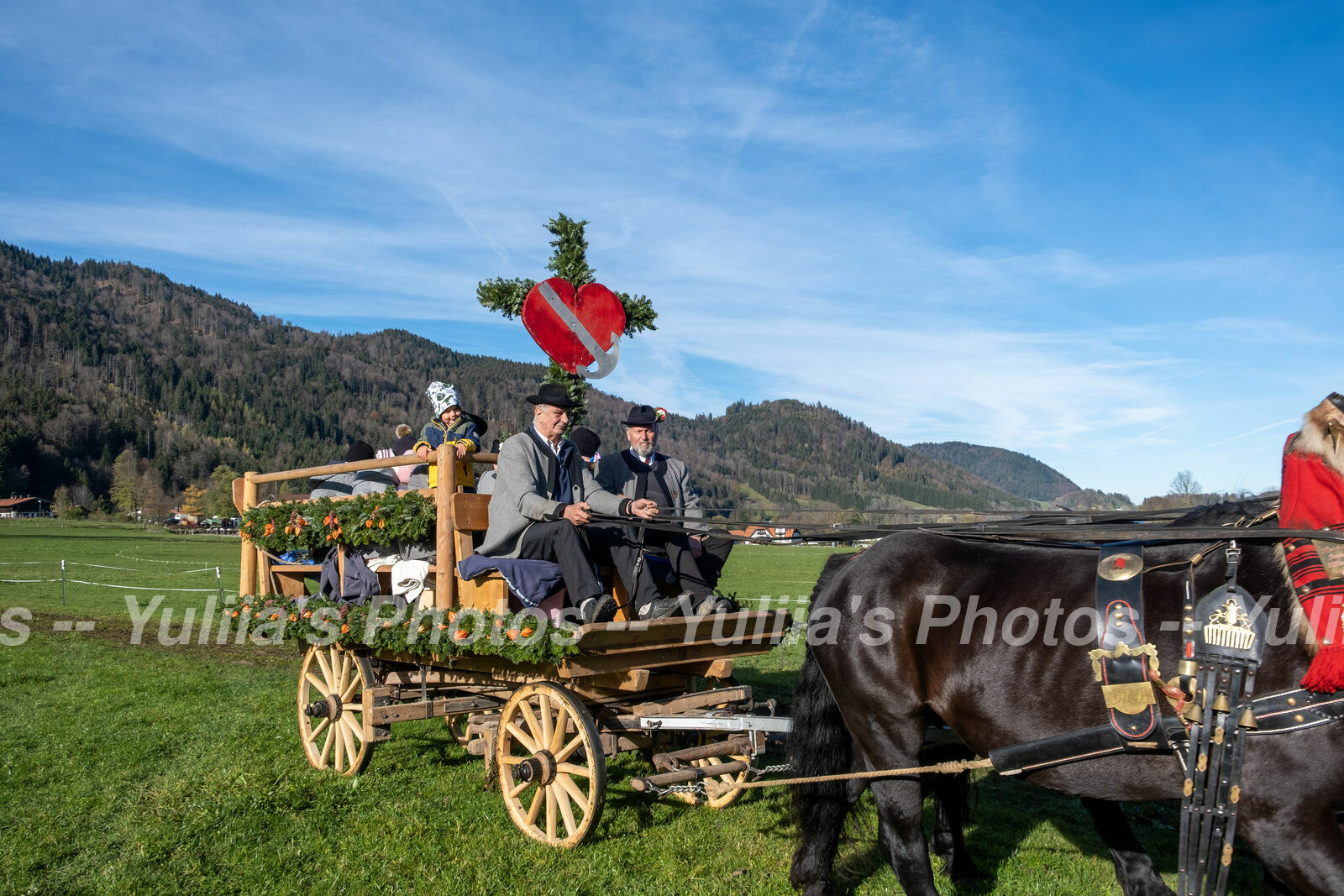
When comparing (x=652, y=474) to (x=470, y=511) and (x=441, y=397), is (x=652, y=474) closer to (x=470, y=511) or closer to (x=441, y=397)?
(x=470, y=511)

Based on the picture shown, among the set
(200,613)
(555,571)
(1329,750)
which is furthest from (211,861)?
(200,613)

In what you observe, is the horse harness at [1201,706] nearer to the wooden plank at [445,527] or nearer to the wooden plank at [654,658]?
the wooden plank at [654,658]

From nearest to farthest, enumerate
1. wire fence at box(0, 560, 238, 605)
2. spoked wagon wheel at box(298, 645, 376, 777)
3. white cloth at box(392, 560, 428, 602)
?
white cloth at box(392, 560, 428, 602)
spoked wagon wheel at box(298, 645, 376, 777)
wire fence at box(0, 560, 238, 605)

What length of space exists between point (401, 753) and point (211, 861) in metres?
2.50

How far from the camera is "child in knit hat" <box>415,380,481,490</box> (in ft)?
18.7

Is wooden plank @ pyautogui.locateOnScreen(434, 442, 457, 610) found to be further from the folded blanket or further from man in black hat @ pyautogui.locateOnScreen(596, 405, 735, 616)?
man in black hat @ pyautogui.locateOnScreen(596, 405, 735, 616)

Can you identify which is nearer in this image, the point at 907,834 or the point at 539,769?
the point at 907,834

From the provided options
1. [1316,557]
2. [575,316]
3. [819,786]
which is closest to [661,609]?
[819,786]

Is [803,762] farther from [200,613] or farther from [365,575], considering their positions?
[200,613]

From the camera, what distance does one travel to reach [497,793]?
6.10 meters

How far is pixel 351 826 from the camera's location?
5.40m

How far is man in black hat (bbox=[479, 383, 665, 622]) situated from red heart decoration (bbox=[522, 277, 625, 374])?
85.4 inches

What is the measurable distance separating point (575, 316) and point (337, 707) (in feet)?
12.7

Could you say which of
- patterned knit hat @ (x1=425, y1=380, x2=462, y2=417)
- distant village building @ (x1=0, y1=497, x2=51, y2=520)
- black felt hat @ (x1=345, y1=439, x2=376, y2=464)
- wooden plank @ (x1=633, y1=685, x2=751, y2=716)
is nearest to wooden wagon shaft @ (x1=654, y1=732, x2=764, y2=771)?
wooden plank @ (x1=633, y1=685, x2=751, y2=716)
